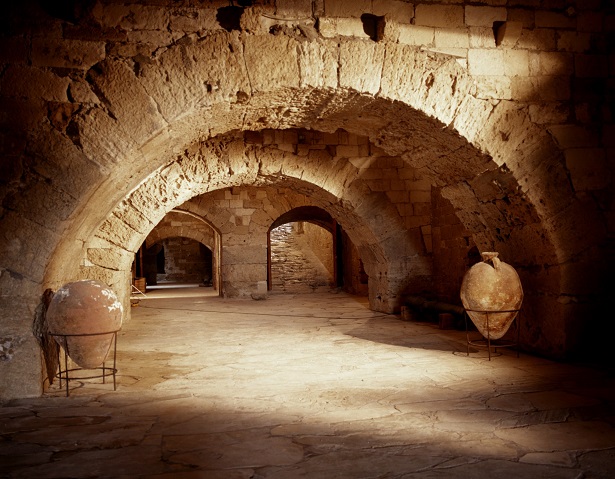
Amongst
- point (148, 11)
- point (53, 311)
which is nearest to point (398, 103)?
point (148, 11)

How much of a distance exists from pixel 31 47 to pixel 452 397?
11.8 ft

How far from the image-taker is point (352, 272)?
41.4ft

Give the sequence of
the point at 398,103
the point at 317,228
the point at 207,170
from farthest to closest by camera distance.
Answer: the point at 317,228, the point at 207,170, the point at 398,103

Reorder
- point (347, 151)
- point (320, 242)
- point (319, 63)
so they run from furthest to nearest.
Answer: point (320, 242) < point (347, 151) < point (319, 63)

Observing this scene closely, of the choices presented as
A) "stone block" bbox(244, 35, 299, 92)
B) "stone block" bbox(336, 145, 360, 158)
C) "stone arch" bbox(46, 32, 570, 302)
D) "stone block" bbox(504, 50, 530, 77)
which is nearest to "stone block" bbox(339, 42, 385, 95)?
"stone arch" bbox(46, 32, 570, 302)

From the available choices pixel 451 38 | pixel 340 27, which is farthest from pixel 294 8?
pixel 451 38

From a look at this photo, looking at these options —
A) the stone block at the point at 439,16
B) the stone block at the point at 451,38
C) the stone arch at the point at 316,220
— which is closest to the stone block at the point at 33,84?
the stone block at the point at 439,16

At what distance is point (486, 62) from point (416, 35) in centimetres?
65

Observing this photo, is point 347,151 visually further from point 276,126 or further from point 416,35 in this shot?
point 416,35

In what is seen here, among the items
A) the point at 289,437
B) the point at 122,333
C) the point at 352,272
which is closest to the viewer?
the point at 289,437

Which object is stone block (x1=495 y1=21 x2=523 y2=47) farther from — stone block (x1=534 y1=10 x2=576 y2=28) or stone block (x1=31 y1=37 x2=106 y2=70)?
stone block (x1=31 y1=37 x2=106 y2=70)

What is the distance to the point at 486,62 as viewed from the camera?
4188mm

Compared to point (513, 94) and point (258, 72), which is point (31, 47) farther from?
point (513, 94)

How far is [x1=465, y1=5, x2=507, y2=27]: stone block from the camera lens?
13.7 ft
